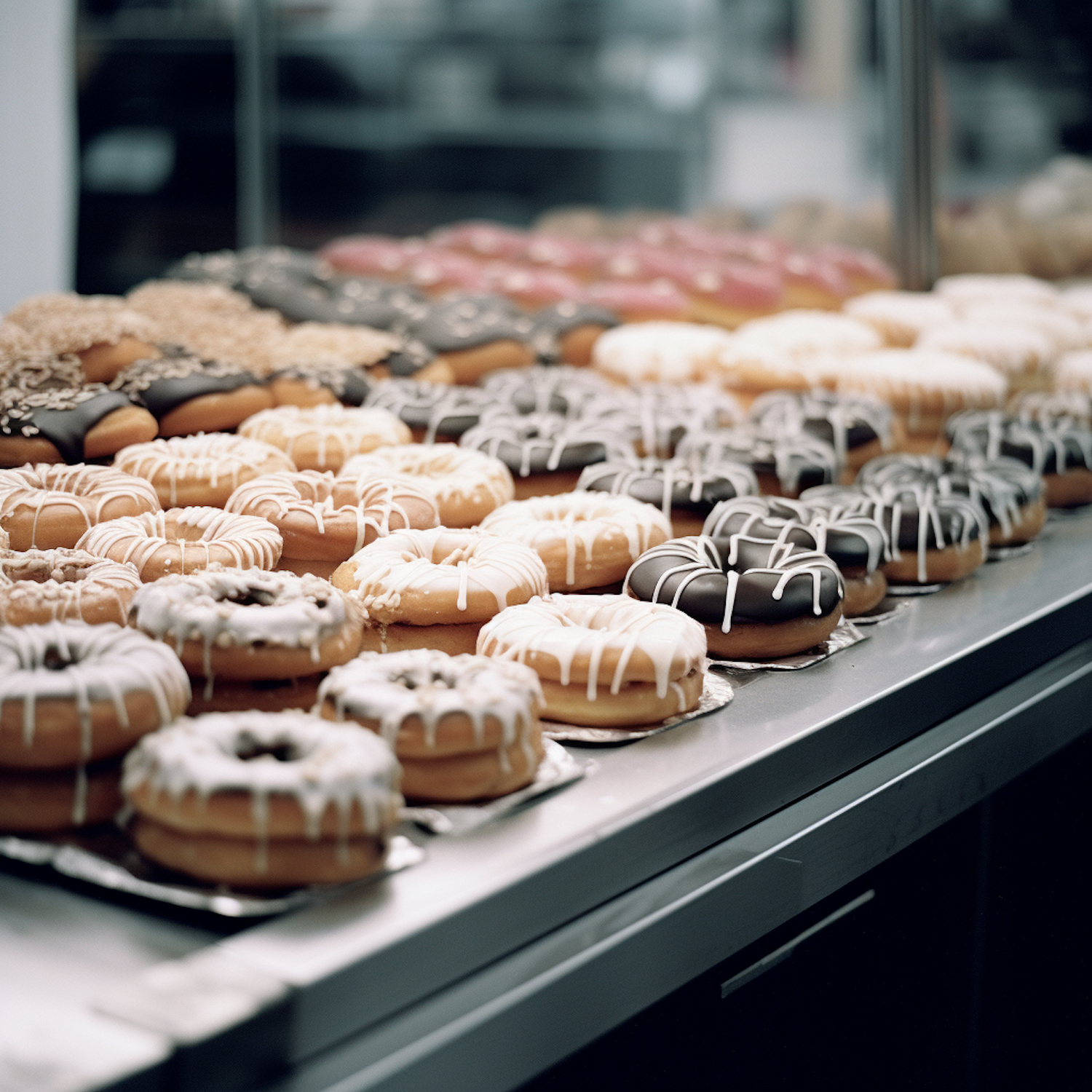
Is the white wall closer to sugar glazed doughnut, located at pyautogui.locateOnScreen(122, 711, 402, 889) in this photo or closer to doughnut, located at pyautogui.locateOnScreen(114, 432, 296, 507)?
doughnut, located at pyautogui.locateOnScreen(114, 432, 296, 507)

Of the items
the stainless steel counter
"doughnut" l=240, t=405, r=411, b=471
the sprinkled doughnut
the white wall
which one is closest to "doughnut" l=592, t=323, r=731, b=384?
"doughnut" l=240, t=405, r=411, b=471

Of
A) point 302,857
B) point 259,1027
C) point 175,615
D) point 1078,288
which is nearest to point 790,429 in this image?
point 175,615

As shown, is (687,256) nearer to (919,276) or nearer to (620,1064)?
(919,276)

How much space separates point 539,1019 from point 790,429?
5.04ft

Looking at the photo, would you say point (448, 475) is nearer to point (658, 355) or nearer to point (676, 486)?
point (676, 486)

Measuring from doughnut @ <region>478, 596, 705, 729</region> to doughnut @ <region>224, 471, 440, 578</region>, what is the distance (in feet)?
1.15

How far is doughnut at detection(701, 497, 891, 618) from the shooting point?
1.78 meters

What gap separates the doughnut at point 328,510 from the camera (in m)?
1.74

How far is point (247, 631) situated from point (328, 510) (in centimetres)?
50

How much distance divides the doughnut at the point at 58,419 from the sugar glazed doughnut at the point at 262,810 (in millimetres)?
989

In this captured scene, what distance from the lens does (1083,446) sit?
250cm

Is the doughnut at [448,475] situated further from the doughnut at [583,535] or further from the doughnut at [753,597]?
the doughnut at [753,597]

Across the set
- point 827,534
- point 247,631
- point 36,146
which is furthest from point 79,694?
point 36,146

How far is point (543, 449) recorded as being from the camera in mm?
2125
